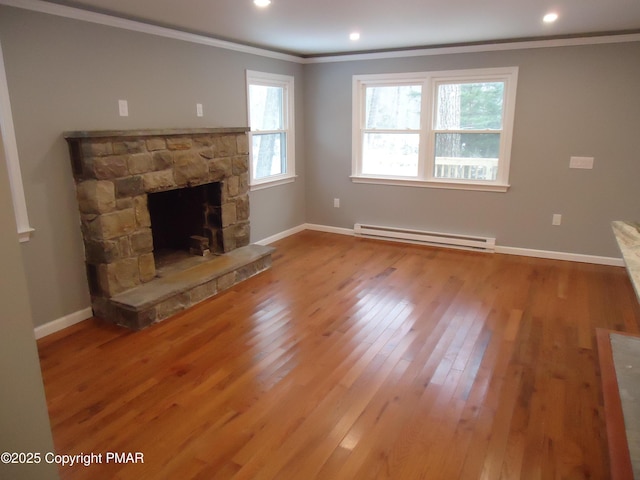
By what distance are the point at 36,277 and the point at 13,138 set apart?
3.15 feet

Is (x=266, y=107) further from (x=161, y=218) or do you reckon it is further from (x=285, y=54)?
(x=161, y=218)

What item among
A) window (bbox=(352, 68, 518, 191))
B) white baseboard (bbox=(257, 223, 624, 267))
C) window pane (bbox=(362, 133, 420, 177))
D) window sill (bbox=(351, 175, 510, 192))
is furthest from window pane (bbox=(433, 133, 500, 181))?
white baseboard (bbox=(257, 223, 624, 267))

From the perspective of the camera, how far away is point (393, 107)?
5.47 metres

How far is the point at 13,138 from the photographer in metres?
2.86

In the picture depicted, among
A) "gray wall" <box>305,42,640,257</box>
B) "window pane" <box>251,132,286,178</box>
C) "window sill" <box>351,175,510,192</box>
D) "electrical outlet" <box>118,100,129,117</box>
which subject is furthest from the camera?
"window pane" <box>251,132,286,178</box>

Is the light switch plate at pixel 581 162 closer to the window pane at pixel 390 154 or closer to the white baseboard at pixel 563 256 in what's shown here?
the white baseboard at pixel 563 256

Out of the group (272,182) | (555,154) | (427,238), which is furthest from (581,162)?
(272,182)

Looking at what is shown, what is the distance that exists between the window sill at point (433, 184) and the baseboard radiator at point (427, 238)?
57 centimetres

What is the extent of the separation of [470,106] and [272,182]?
2.50m

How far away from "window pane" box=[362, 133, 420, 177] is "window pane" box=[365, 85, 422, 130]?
14 centimetres

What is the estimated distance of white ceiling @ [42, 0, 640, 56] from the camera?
10.2 ft

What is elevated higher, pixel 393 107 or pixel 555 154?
pixel 393 107

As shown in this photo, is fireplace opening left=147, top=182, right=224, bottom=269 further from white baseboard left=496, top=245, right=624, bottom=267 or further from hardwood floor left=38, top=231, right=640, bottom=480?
white baseboard left=496, top=245, right=624, bottom=267

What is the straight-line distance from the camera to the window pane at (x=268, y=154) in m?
5.26
